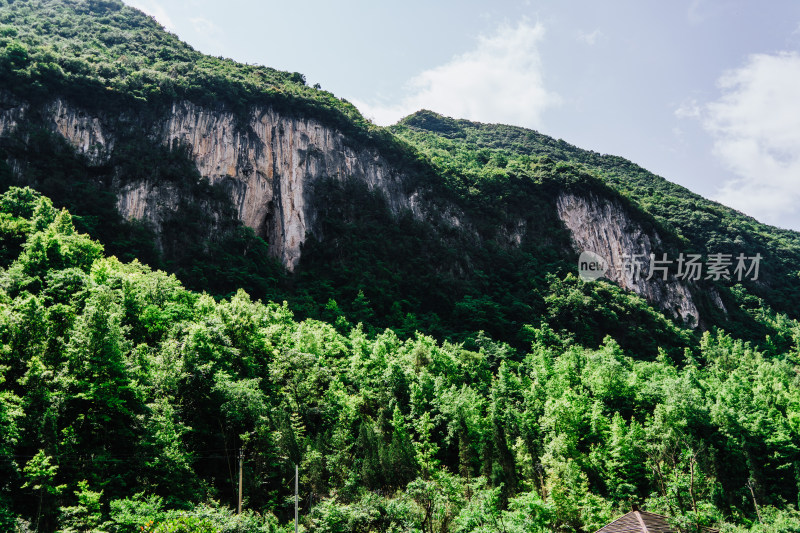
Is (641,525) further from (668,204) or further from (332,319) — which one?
(668,204)

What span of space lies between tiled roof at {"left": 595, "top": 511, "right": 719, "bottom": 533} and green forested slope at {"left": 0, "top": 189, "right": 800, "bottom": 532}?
4.30 ft

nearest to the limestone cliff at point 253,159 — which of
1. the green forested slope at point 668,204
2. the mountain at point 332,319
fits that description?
the mountain at point 332,319

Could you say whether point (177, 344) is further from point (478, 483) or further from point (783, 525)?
point (783, 525)

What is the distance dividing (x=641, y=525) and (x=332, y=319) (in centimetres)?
3595

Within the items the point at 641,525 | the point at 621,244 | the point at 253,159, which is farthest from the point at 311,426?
the point at 621,244

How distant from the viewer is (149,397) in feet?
70.6

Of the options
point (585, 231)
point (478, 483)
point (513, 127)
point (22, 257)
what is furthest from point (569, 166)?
point (22, 257)

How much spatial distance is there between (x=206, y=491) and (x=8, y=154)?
43566 mm

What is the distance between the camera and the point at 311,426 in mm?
27422

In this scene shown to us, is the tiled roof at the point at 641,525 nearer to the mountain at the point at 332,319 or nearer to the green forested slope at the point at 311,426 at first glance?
the mountain at the point at 332,319

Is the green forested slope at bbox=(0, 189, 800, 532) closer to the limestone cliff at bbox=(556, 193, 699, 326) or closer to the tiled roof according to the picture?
the tiled roof

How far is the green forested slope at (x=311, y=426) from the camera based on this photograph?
1784cm

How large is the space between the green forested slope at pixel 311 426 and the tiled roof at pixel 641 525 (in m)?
1.31

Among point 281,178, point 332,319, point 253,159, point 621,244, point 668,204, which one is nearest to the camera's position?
point 332,319
